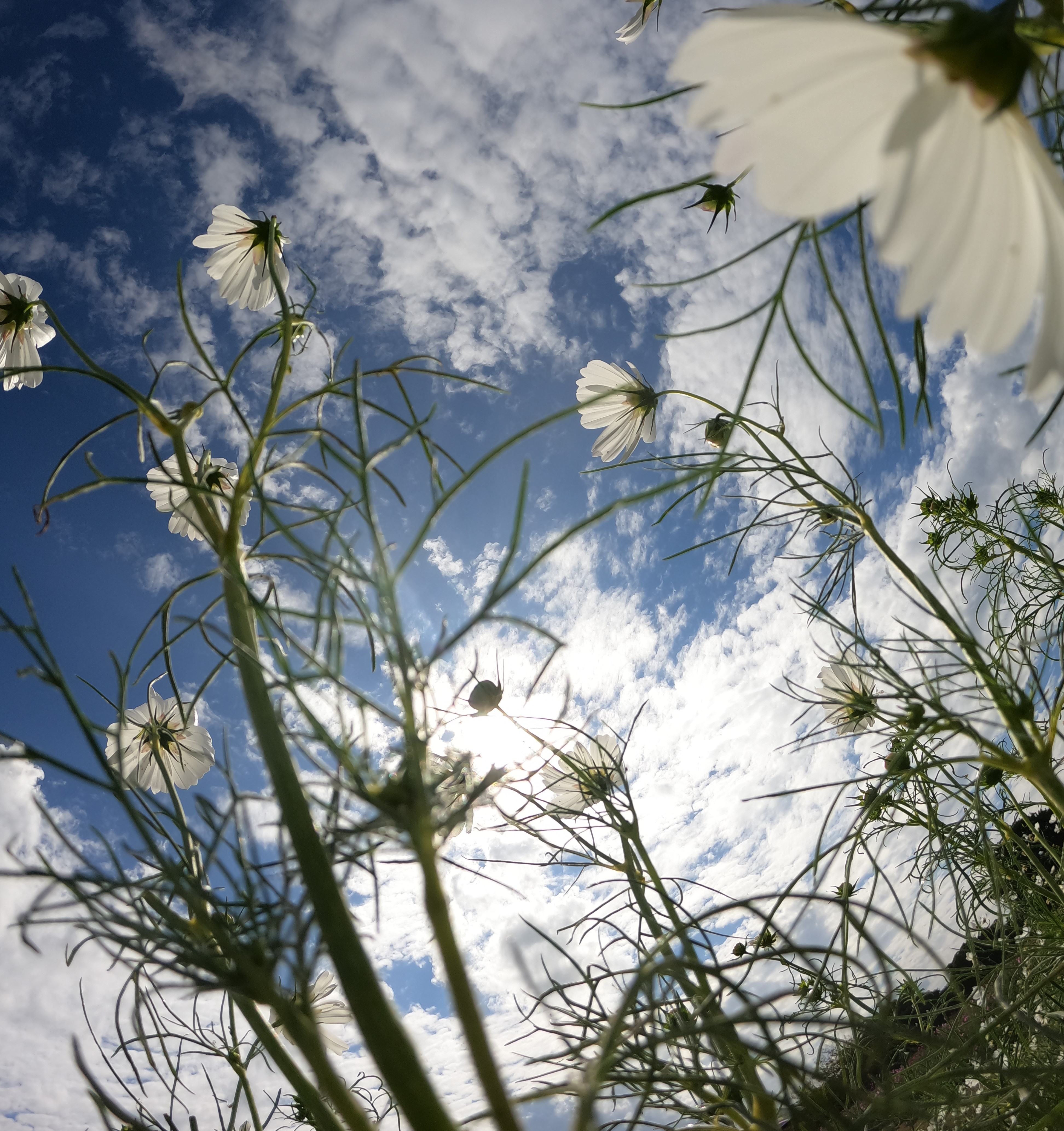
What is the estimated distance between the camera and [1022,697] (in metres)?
0.53

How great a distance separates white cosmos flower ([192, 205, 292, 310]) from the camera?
2.72ft

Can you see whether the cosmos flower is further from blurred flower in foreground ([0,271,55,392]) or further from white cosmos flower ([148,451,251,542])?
blurred flower in foreground ([0,271,55,392])

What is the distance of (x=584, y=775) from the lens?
A: 1.70 feet

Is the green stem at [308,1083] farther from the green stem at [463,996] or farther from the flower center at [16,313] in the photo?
the flower center at [16,313]

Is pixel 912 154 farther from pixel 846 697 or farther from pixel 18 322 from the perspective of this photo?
pixel 18 322

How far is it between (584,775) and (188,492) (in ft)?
1.07

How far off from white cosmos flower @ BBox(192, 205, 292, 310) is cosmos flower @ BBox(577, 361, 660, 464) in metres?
0.46

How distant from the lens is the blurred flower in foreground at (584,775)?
54cm

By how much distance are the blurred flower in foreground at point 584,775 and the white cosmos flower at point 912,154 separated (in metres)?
0.30

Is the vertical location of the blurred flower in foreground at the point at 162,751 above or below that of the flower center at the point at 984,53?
above

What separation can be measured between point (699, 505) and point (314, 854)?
0.25 m

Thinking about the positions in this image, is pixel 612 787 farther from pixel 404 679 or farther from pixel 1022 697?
pixel 404 679

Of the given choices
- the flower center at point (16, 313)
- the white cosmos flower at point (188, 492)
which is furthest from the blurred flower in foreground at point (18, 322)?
the white cosmos flower at point (188, 492)

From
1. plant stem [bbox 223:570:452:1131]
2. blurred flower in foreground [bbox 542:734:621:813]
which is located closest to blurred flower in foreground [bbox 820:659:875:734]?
blurred flower in foreground [bbox 542:734:621:813]
